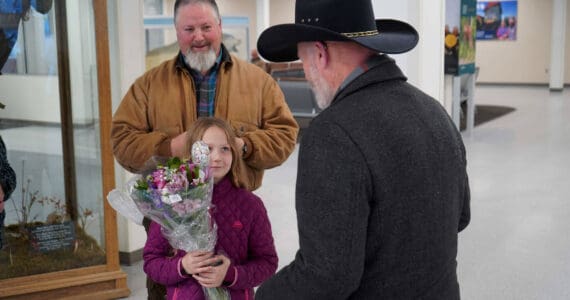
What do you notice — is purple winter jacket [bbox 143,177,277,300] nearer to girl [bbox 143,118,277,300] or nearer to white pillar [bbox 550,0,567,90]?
Answer: girl [bbox 143,118,277,300]

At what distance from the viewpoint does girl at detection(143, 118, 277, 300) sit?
8.52 feet

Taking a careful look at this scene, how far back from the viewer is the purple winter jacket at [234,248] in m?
2.60

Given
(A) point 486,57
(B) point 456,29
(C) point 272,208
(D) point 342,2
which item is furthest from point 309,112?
(A) point 486,57

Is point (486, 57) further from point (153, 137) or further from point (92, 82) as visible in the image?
point (153, 137)

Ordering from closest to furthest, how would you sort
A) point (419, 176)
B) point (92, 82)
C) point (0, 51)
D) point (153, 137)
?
point (419, 176), point (153, 137), point (0, 51), point (92, 82)

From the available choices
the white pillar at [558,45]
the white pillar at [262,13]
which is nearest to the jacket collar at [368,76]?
the white pillar at [262,13]

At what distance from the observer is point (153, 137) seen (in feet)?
9.41

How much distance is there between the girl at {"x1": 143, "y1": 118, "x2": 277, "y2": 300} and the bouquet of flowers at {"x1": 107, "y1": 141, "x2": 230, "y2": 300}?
0.41 feet

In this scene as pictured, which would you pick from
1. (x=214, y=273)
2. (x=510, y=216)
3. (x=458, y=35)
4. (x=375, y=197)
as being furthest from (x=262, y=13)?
(x=375, y=197)

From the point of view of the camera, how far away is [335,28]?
1.80 metres

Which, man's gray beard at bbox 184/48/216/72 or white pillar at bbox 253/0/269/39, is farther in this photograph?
white pillar at bbox 253/0/269/39

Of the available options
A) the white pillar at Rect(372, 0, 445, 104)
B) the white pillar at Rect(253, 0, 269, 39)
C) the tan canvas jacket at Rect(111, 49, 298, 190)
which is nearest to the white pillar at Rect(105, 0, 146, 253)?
the white pillar at Rect(372, 0, 445, 104)

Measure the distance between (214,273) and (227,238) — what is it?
0.55 ft

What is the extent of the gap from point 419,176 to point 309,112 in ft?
33.1
